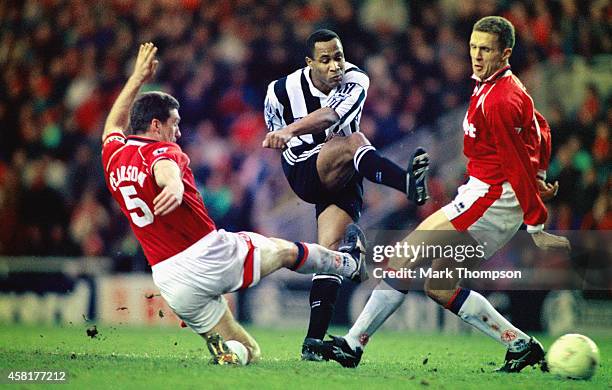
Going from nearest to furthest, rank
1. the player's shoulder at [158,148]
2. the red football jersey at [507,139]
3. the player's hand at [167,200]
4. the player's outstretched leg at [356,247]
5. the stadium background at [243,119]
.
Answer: the player's hand at [167,200] < the player's shoulder at [158,148] < the red football jersey at [507,139] < the player's outstretched leg at [356,247] < the stadium background at [243,119]

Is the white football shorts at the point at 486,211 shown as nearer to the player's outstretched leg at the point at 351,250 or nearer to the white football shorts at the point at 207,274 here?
the player's outstretched leg at the point at 351,250

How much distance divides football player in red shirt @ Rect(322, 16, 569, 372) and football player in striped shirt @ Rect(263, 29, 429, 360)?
35 centimetres

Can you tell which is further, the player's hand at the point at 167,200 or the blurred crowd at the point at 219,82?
the blurred crowd at the point at 219,82

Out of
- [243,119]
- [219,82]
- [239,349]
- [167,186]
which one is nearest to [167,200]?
[167,186]

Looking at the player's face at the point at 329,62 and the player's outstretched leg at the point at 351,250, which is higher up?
the player's face at the point at 329,62

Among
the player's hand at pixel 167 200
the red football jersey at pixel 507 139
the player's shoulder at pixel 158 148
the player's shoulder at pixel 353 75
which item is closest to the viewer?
the player's hand at pixel 167 200

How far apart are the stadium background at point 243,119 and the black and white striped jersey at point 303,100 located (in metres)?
2.54

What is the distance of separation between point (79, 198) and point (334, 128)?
14.2 ft

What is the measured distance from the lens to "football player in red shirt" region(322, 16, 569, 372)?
5289mm

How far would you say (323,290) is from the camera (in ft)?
20.0

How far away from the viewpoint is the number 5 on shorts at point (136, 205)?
5148 mm

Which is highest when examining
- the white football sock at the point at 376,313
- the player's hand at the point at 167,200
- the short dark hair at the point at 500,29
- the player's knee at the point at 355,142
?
the short dark hair at the point at 500,29

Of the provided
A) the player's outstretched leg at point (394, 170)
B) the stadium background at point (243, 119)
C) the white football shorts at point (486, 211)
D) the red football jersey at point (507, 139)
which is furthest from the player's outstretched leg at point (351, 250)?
the stadium background at point (243, 119)

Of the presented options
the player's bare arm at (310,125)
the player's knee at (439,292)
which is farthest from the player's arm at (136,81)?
the player's knee at (439,292)
